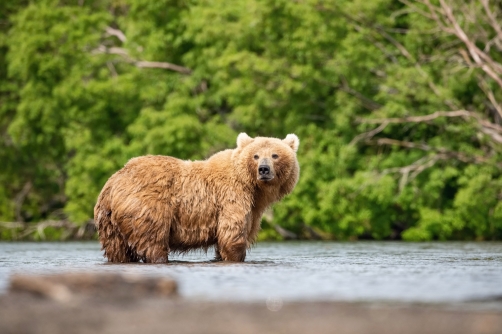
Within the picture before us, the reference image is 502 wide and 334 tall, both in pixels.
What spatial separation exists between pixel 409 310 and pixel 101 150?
81.4 ft

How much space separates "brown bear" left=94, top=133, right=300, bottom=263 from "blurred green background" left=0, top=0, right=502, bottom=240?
40.8ft

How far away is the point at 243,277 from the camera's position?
962 cm

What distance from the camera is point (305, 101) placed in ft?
92.8

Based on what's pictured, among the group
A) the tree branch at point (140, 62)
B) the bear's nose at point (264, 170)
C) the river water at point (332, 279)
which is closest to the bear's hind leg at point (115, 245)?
the river water at point (332, 279)

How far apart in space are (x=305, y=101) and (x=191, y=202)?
54.7 ft

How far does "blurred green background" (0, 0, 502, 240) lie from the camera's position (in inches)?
1006

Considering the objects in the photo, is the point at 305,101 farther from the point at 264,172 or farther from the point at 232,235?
the point at 232,235

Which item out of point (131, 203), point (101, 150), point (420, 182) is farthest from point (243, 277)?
point (101, 150)

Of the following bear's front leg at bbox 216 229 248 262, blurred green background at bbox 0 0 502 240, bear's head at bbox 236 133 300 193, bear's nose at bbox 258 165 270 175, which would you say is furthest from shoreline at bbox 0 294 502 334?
blurred green background at bbox 0 0 502 240

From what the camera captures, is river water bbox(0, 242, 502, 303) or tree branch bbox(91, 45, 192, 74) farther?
tree branch bbox(91, 45, 192, 74)

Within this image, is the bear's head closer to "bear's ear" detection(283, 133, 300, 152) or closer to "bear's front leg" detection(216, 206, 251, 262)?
"bear's ear" detection(283, 133, 300, 152)

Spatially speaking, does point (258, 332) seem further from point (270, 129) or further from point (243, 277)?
point (270, 129)

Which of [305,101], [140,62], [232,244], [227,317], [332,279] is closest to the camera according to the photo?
[227,317]

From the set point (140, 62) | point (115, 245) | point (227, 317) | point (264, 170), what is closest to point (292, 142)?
point (264, 170)
